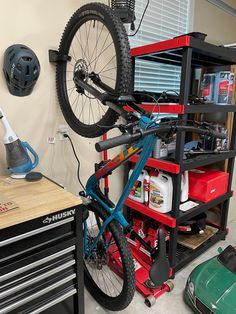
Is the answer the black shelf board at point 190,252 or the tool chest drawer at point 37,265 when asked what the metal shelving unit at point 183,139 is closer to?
the black shelf board at point 190,252

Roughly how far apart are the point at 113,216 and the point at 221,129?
1.30m

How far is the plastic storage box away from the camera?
1.93m

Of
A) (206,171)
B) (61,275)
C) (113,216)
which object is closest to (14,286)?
(61,275)

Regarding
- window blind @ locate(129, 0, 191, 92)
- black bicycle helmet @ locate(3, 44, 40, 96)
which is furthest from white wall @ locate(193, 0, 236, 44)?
black bicycle helmet @ locate(3, 44, 40, 96)

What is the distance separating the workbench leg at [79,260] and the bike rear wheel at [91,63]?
0.47 meters

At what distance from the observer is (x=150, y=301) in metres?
1.52

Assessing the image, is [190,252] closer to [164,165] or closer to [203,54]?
[164,165]

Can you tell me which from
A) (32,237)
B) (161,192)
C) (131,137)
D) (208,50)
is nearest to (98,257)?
(161,192)

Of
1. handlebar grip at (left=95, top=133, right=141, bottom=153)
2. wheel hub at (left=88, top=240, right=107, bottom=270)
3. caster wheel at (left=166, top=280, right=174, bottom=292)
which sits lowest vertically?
caster wheel at (left=166, top=280, right=174, bottom=292)

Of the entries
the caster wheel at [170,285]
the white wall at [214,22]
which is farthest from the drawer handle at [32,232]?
the white wall at [214,22]

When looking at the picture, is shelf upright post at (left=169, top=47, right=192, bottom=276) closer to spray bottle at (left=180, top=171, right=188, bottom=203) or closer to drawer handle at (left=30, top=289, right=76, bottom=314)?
spray bottle at (left=180, top=171, right=188, bottom=203)

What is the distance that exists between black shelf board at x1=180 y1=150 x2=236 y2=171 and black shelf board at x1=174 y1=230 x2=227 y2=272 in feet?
2.44

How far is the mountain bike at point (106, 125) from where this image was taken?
1079 mm

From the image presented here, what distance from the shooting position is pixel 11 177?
1444 millimetres
